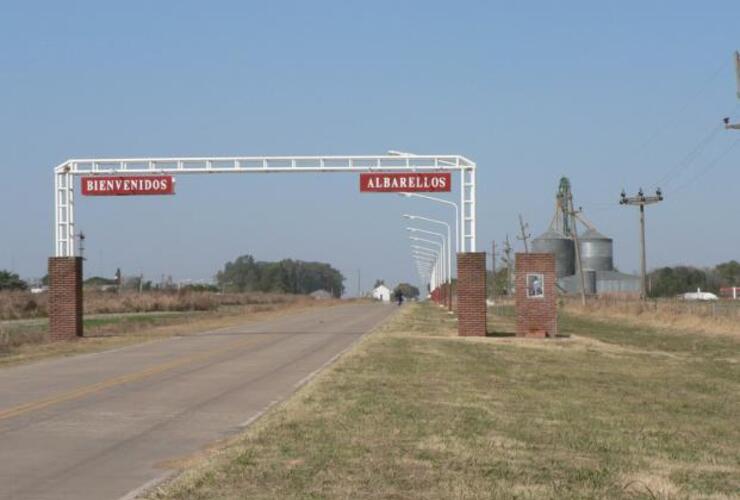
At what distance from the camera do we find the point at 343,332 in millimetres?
44250

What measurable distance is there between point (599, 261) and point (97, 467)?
130m

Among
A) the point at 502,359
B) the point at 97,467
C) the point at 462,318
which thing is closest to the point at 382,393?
the point at 97,467

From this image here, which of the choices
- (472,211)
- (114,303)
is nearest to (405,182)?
(472,211)

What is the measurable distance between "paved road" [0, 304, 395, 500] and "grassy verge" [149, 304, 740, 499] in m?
0.68

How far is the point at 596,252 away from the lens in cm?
13712

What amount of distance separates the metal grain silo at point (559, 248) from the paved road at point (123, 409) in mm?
97828

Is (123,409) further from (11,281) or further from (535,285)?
(11,281)

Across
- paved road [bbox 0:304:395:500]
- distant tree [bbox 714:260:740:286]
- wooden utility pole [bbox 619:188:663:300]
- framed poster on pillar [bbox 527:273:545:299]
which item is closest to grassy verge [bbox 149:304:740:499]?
paved road [bbox 0:304:395:500]

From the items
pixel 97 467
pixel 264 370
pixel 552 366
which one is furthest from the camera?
pixel 552 366

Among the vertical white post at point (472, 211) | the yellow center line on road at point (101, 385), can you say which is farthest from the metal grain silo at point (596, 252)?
the yellow center line on road at point (101, 385)

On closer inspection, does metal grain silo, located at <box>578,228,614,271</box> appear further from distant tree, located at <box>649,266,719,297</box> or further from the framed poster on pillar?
the framed poster on pillar

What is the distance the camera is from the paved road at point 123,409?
34.6 feet

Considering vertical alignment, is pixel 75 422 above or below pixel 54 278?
below

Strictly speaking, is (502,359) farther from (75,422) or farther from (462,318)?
(75,422)
